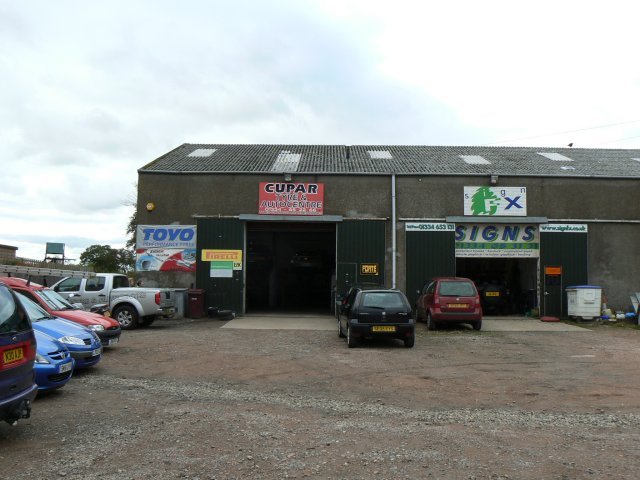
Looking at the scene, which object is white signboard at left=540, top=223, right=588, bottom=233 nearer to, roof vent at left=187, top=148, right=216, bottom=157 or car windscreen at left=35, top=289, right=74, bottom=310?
roof vent at left=187, top=148, right=216, bottom=157

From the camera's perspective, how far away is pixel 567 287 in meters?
19.7

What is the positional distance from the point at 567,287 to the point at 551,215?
2.71 m

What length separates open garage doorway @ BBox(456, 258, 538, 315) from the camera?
2114 centimetres

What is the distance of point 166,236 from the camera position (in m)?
20.3

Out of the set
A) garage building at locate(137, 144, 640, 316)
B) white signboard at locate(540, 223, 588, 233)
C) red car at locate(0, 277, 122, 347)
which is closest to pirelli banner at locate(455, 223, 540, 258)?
garage building at locate(137, 144, 640, 316)

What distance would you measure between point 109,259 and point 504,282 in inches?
1827

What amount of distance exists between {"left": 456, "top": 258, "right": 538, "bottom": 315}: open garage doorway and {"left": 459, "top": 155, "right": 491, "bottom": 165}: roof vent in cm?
426

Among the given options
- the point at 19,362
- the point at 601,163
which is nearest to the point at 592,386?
the point at 19,362

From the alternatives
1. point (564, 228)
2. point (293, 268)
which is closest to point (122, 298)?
point (293, 268)

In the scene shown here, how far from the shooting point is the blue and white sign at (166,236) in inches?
797

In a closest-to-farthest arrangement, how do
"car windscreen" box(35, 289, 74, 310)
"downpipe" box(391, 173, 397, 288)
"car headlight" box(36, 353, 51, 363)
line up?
"car headlight" box(36, 353, 51, 363), "car windscreen" box(35, 289, 74, 310), "downpipe" box(391, 173, 397, 288)

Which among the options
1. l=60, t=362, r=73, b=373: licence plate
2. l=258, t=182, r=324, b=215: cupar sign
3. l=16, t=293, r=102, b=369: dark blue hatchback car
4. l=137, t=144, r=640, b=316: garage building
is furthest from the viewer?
l=258, t=182, r=324, b=215: cupar sign

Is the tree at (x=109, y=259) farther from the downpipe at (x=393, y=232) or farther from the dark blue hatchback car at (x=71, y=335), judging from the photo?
the dark blue hatchback car at (x=71, y=335)

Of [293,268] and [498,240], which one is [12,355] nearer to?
[498,240]
